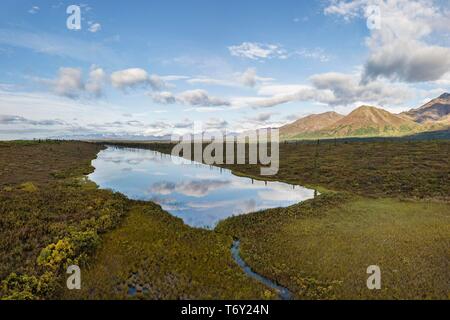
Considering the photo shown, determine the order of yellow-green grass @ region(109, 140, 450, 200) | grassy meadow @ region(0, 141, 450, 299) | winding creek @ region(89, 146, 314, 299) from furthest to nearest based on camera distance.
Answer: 1. yellow-green grass @ region(109, 140, 450, 200)
2. winding creek @ region(89, 146, 314, 299)
3. grassy meadow @ region(0, 141, 450, 299)

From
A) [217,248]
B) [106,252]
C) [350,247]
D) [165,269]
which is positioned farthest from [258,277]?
[106,252]

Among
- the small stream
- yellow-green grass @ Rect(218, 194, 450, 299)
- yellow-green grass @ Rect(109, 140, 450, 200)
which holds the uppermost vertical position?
yellow-green grass @ Rect(109, 140, 450, 200)

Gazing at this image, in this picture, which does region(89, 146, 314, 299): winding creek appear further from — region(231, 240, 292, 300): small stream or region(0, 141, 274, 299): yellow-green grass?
region(0, 141, 274, 299): yellow-green grass

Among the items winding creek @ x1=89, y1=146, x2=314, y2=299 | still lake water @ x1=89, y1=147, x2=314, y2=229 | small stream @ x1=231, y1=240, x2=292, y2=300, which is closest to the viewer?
small stream @ x1=231, y1=240, x2=292, y2=300

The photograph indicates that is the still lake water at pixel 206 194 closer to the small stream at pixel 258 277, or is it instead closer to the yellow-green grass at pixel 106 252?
the yellow-green grass at pixel 106 252

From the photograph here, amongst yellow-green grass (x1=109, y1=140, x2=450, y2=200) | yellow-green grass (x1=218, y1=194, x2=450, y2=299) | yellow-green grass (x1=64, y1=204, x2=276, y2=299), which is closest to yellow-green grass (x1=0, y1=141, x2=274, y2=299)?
yellow-green grass (x1=64, y1=204, x2=276, y2=299)
